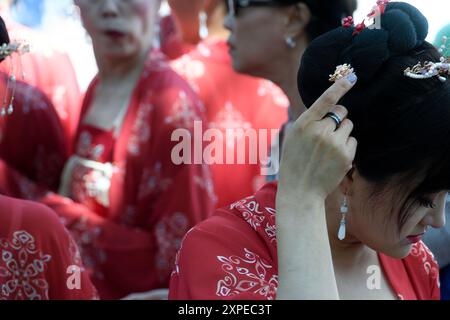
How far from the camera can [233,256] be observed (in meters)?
1.60

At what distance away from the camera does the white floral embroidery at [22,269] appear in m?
1.77

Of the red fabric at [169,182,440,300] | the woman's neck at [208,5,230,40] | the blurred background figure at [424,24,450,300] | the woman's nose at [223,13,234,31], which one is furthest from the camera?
the woman's neck at [208,5,230,40]

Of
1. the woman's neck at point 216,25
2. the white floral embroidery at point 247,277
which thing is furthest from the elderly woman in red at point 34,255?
the woman's neck at point 216,25

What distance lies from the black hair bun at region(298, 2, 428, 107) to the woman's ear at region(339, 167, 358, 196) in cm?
15

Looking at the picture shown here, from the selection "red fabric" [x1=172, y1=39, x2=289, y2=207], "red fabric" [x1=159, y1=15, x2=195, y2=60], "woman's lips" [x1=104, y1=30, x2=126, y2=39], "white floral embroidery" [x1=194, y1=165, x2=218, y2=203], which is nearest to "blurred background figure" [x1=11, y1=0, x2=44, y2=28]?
"red fabric" [x1=159, y1=15, x2=195, y2=60]

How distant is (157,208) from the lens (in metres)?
2.88

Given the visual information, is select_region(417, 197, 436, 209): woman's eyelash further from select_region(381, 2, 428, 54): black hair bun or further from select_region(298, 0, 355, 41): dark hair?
select_region(298, 0, 355, 41): dark hair

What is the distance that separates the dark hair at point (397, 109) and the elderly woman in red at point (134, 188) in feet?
4.16

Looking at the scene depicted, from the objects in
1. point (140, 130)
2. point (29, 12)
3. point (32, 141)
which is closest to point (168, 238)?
point (140, 130)

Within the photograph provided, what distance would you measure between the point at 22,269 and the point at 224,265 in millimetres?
460

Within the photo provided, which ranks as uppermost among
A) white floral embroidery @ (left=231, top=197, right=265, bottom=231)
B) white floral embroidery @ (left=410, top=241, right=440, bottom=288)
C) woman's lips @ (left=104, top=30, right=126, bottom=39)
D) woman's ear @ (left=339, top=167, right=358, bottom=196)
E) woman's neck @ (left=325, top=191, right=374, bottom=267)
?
woman's lips @ (left=104, top=30, right=126, bottom=39)

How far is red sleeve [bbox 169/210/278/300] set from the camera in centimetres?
153

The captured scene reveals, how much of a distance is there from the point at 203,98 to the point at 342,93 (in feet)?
6.55
